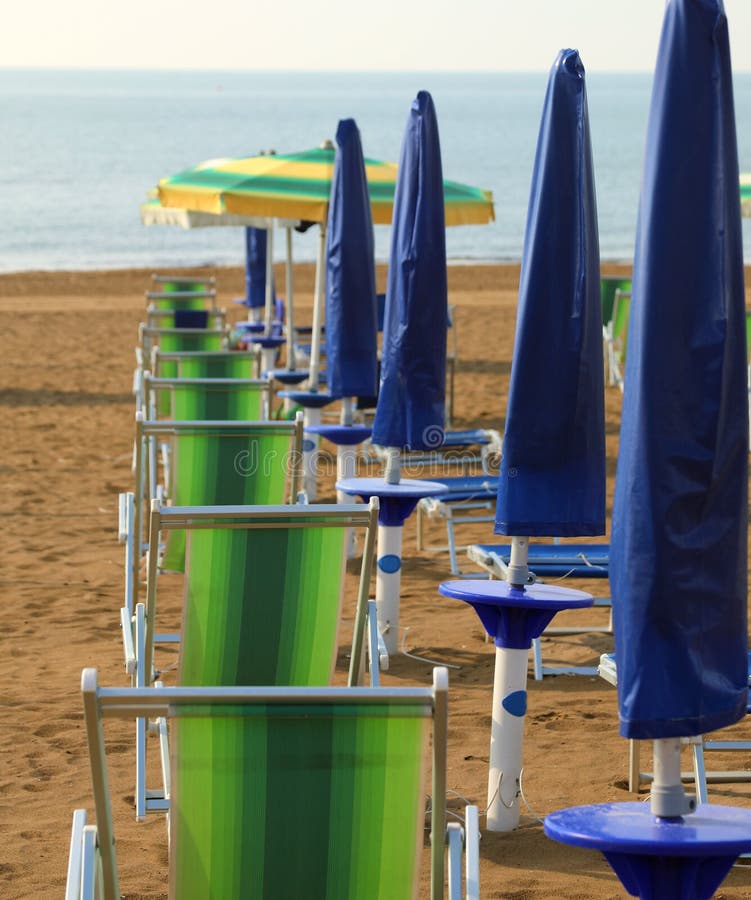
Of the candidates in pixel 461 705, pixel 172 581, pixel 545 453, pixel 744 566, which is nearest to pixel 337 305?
pixel 172 581

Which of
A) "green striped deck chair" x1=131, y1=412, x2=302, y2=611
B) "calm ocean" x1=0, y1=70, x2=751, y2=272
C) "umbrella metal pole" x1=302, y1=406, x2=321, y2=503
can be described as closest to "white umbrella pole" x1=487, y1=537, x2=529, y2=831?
"green striped deck chair" x1=131, y1=412, x2=302, y2=611

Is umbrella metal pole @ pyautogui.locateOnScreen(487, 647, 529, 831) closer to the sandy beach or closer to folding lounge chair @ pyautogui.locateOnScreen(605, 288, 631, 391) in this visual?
the sandy beach

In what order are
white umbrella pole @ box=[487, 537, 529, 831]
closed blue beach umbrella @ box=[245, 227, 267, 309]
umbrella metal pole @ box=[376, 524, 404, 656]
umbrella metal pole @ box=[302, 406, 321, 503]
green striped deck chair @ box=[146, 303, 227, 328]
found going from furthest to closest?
closed blue beach umbrella @ box=[245, 227, 267, 309], green striped deck chair @ box=[146, 303, 227, 328], umbrella metal pole @ box=[302, 406, 321, 503], umbrella metal pole @ box=[376, 524, 404, 656], white umbrella pole @ box=[487, 537, 529, 831]

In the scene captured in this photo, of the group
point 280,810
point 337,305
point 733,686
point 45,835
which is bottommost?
point 45,835

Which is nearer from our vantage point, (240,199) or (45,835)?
(45,835)

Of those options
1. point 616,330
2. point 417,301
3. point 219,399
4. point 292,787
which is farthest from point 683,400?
point 616,330

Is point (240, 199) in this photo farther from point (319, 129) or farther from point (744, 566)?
point (319, 129)

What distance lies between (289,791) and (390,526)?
3.22 metres

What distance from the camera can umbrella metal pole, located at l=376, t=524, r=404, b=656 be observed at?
221 inches

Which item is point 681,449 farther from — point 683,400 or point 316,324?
point 316,324

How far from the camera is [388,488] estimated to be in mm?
5477

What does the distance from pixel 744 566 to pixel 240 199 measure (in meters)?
6.07

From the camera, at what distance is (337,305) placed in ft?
22.4

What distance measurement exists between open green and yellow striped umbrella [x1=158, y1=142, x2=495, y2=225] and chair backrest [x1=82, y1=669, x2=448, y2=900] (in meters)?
5.88
